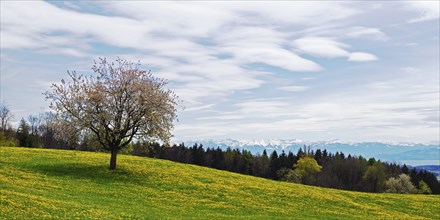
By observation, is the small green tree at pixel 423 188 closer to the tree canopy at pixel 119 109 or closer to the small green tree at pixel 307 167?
the small green tree at pixel 307 167

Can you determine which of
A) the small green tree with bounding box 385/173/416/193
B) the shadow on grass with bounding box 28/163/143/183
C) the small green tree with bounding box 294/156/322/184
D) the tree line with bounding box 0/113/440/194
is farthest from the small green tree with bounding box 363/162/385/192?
the shadow on grass with bounding box 28/163/143/183

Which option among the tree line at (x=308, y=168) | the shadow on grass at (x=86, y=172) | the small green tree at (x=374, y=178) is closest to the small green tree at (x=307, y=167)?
the tree line at (x=308, y=168)

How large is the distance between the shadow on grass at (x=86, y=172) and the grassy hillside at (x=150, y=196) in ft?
0.34

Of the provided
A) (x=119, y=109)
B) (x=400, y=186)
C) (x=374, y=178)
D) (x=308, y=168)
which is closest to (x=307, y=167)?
(x=308, y=168)

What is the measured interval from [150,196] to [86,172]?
40.5ft

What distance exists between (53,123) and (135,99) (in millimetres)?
10454

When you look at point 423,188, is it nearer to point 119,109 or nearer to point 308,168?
point 308,168

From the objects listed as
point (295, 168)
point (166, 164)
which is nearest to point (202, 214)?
point (166, 164)

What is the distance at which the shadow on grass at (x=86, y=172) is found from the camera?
1927 inches

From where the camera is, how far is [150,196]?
42.9 meters

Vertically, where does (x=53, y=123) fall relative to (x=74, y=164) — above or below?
above

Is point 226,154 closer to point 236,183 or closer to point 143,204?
point 236,183

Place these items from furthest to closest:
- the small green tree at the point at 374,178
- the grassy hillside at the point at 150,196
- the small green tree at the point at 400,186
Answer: the small green tree at the point at 374,178 < the small green tree at the point at 400,186 < the grassy hillside at the point at 150,196

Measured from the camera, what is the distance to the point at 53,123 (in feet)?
175
